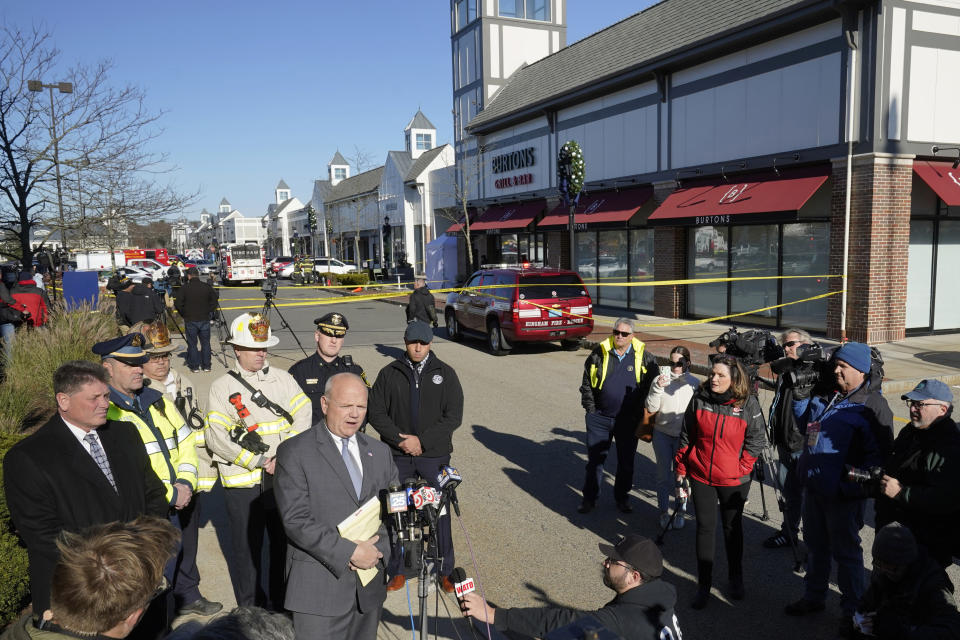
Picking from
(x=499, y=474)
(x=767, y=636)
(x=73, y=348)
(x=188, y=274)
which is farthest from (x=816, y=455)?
(x=188, y=274)

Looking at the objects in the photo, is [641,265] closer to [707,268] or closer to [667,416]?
[707,268]

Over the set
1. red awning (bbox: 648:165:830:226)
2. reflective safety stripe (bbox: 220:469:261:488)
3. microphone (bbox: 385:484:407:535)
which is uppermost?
red awning (bbox: 648:165:830:226)

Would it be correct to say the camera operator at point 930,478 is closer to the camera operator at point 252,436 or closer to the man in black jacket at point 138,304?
the camera operator at point 252,436

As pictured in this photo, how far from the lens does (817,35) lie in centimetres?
1530

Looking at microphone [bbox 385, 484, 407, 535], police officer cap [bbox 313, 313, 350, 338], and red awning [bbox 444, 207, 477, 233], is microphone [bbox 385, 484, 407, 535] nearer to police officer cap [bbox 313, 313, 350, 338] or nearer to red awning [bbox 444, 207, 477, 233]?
police officer cap [bbox 313, 313, 350, 338]

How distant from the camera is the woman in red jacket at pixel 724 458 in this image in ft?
15.4

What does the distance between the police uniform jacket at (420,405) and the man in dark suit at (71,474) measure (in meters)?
1.90

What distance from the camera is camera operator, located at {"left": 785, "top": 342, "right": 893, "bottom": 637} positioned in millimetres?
4309

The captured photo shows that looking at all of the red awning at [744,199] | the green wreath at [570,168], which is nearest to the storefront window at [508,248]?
the green wreath at [570,168]

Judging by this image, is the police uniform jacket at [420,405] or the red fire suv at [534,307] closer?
the police uniform jacket at [420,405]

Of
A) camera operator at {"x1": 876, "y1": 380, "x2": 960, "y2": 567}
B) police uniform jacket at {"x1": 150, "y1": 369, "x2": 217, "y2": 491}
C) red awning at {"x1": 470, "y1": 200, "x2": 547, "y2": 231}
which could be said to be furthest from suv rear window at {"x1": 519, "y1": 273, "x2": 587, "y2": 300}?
red awning at {"x1": 470, "y1": 200, "x2": 547, "y2": 231}

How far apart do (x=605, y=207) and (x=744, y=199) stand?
6013mm

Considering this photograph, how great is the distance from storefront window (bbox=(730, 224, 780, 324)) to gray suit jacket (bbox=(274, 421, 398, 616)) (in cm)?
1618

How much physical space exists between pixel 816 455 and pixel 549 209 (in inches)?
869
